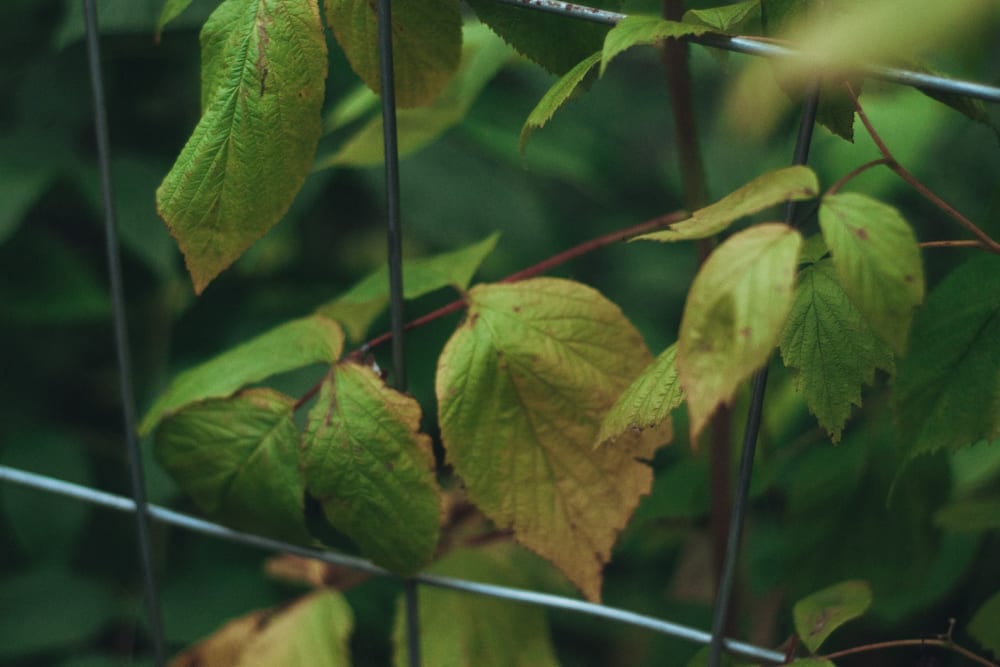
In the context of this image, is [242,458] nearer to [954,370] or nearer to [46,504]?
[954,370]

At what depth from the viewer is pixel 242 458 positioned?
47cm

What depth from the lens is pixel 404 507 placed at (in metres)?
0.44

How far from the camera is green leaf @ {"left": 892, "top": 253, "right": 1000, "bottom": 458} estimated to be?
1.23 feet

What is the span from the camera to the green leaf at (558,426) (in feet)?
1.42

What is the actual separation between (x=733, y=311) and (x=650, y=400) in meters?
0.09

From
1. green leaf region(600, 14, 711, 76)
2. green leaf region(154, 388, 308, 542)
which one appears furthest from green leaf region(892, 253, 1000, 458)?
green leaf region(154, 388, 308, 542)

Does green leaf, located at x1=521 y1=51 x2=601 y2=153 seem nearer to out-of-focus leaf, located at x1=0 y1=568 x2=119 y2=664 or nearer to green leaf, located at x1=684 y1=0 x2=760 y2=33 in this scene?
green leaf, located at x1=684 y1=0 x2=760 y2=33

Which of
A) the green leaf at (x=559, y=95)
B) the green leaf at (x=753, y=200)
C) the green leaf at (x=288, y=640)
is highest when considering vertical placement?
the green leaf at (x=559, y=95)

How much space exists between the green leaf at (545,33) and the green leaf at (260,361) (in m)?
0.16

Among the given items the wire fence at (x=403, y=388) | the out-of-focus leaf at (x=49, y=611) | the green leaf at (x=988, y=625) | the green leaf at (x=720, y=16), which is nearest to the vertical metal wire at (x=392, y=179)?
the wire fence at (x=403, y=388)

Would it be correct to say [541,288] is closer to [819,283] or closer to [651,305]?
[819,283]

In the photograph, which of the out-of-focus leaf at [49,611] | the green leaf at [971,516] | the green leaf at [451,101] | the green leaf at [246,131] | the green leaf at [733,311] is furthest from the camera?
the out-of-focus leaf at [49,611]

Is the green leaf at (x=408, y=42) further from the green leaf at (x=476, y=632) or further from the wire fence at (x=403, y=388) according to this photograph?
the green leaf at (x=476, y=632)

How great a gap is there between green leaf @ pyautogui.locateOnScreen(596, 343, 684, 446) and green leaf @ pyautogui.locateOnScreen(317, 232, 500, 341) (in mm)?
127
